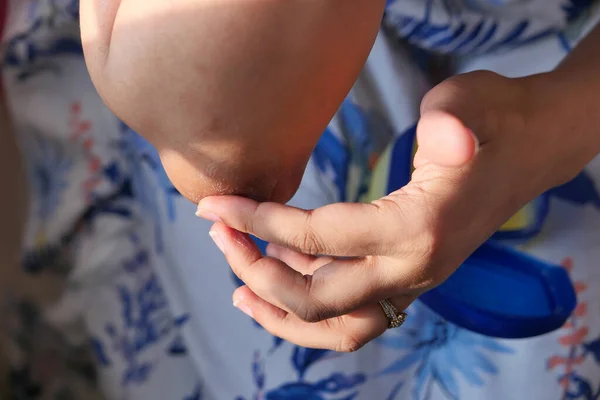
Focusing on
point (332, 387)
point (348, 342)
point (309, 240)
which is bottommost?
point (332, 387)

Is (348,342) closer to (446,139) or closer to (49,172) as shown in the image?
(446,139)

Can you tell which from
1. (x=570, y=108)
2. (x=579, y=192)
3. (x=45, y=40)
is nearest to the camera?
(x=570, y=108)

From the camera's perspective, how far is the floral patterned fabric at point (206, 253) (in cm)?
50

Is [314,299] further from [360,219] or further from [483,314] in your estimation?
[483,314]

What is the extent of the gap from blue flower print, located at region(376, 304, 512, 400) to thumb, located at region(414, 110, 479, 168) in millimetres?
261

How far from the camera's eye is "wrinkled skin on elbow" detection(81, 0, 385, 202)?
0.95 feet

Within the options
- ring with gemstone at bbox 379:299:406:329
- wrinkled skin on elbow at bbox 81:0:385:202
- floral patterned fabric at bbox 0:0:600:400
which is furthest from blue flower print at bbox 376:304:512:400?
wrinkled skin on elbow at bbox 81:0:385:202

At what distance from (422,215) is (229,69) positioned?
136 millimetres

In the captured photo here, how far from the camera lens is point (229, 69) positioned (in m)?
0.29

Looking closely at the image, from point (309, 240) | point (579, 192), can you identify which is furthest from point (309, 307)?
point (579, 192)

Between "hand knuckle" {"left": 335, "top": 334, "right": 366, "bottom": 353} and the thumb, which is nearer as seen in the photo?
the thumb

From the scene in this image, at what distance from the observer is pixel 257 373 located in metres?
0.57

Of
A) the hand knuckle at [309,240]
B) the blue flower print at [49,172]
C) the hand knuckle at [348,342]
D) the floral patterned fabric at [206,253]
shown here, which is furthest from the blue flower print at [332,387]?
the blue flower print at [49,172]

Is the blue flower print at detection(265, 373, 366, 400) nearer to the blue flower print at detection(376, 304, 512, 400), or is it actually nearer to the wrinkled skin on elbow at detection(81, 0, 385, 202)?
the blue flower print at detection(376, 304, 512, 400)
